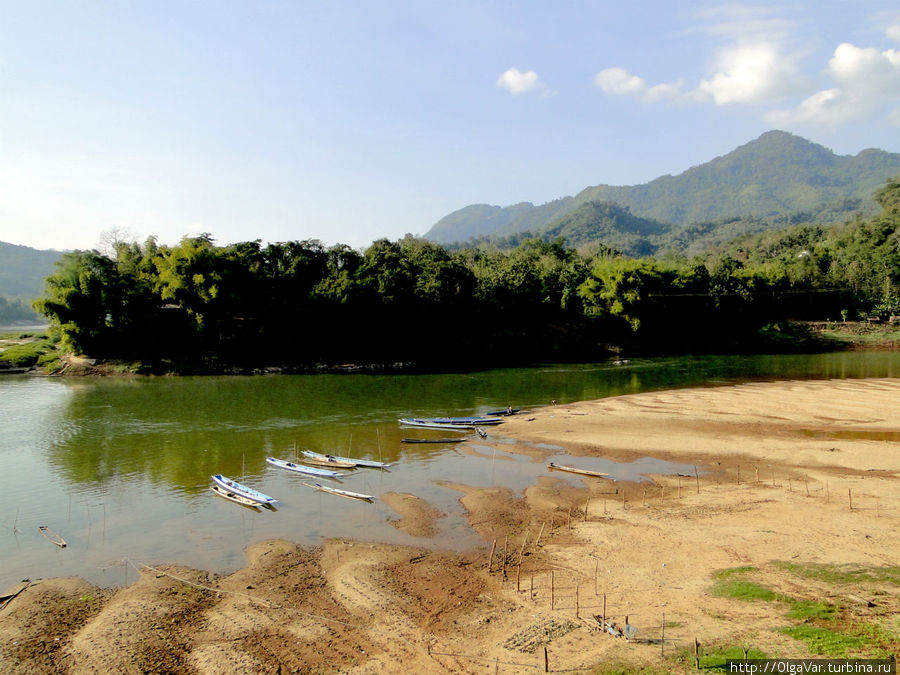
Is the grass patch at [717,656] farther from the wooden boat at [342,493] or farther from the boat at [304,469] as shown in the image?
the boat at [304,469]

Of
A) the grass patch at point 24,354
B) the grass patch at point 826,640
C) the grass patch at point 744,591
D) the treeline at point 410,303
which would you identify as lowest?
the grass patch at point 744,591

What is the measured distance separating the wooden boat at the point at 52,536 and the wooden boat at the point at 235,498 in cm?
564

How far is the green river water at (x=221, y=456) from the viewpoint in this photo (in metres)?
19.0

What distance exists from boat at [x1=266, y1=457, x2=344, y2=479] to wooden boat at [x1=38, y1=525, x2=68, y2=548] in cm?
961

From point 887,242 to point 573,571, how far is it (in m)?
118

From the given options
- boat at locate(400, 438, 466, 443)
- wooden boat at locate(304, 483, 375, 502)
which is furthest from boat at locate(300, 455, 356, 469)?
boat at locate(400, 438, 466, 443)

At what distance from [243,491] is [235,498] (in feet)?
1.34

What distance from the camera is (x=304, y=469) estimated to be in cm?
2630

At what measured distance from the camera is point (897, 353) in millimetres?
77062

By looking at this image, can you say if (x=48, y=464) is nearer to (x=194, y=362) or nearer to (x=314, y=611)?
(x=314, y=611)

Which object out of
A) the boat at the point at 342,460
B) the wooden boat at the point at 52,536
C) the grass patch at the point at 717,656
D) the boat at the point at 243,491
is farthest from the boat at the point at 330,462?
the grass patch at the point at 717,656

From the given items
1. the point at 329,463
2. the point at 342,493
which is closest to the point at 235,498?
the point at 342,493

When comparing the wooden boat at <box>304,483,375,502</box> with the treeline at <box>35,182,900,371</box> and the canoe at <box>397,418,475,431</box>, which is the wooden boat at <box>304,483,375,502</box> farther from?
the treeline at <box>35,182,900,371</box>

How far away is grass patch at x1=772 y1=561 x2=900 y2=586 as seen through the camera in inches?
558
